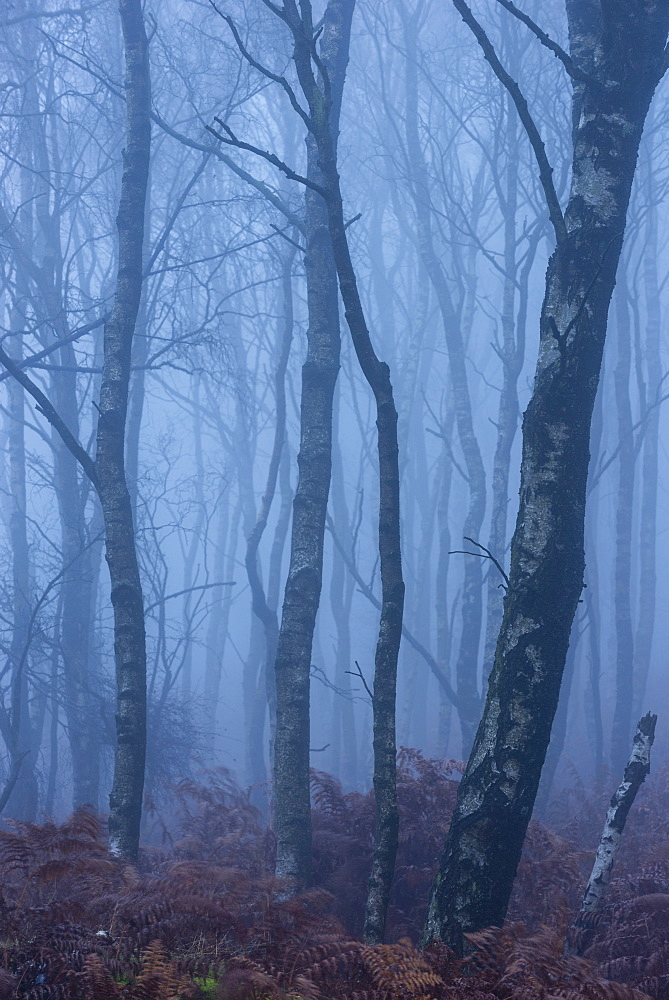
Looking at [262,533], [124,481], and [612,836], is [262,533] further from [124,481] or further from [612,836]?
[612,836]

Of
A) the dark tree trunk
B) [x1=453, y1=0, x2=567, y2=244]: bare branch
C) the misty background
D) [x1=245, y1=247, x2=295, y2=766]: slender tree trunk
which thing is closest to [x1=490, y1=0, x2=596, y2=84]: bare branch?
[x1=453, y1=0, x2=567, y2=244]: bare branch

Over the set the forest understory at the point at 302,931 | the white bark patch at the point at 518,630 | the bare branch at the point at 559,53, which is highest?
the bare branch at the point at 559,53

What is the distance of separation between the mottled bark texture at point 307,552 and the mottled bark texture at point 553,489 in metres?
2.08

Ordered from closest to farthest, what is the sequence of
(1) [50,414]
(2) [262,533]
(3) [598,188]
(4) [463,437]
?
(3) [598,188]
(1) [50,414]
(2) [262,533]
(4) [463,437]

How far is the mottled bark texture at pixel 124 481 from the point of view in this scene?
5.69 metres

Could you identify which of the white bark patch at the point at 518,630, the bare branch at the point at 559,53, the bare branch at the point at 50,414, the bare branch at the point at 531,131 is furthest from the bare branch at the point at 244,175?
the white bark patch at the point at 518,630

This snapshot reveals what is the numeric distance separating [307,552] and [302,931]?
2.99 metres

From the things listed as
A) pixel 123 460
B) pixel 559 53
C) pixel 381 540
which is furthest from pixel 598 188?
pixel 123 460

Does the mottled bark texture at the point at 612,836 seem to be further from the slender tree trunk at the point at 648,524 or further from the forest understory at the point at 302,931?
the slender tree trunk at the point at 648,524

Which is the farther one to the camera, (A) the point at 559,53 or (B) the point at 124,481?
(B) the point at 124,481

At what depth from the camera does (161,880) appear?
3914 millimetres

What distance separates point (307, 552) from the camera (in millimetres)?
6160

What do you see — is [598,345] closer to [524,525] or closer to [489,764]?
[524,525]

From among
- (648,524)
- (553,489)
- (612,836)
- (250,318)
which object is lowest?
(612,836)
